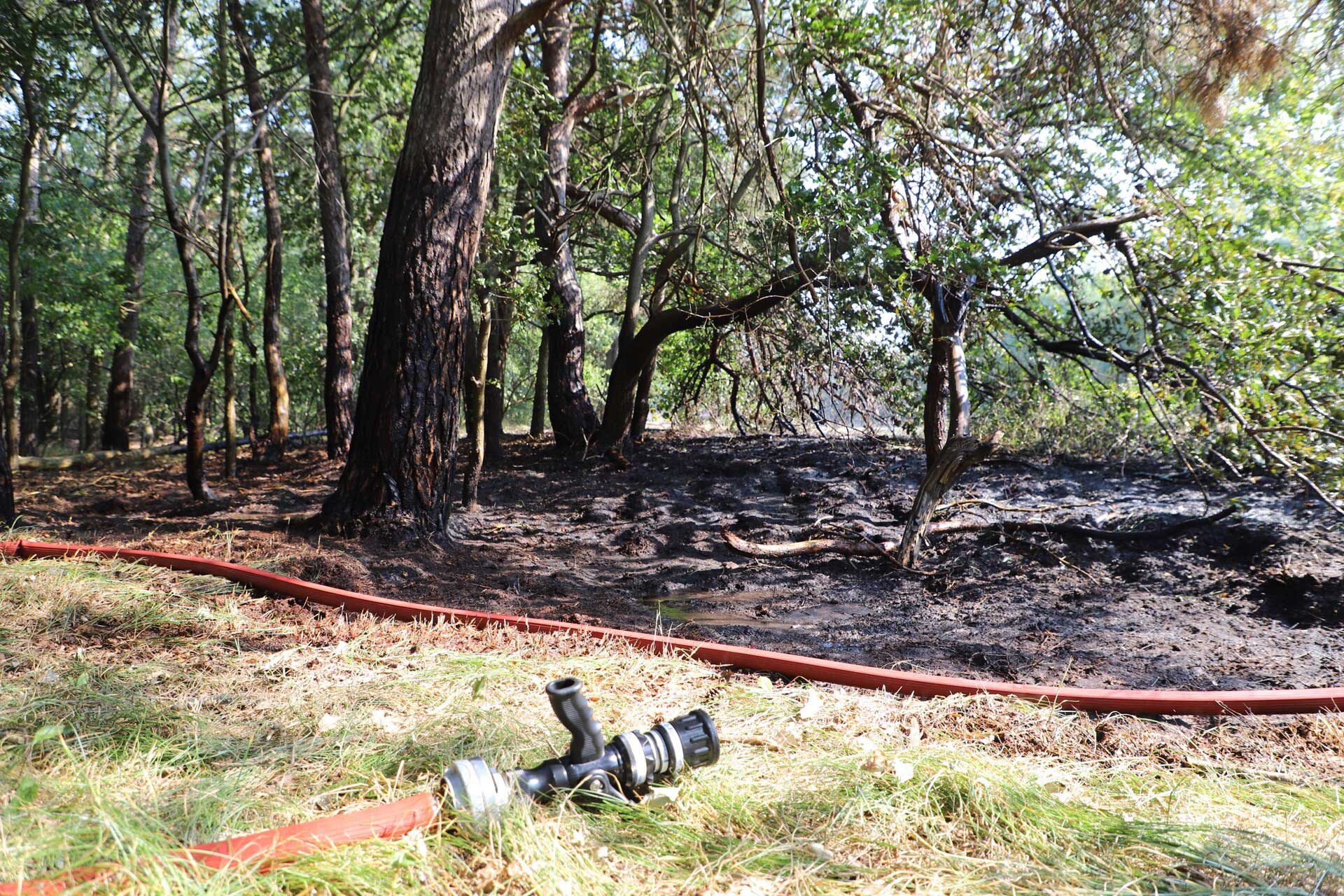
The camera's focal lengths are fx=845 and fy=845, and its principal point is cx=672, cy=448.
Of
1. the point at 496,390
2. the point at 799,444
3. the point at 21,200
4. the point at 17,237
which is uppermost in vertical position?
the point at 21,200

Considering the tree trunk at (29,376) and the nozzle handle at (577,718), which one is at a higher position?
the tree trunk at (29,376)

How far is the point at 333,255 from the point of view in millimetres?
7914

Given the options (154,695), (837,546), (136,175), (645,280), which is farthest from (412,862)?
(136,175)

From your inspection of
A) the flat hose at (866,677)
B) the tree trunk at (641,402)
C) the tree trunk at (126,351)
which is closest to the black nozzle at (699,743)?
the flat hose at (866,677)

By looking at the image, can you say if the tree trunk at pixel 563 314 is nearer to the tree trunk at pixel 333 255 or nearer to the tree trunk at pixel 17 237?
the tree trunk at pixel 333 255

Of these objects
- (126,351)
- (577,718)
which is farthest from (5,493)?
(126,351)

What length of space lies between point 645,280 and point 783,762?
6.59m

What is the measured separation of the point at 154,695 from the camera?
7.39 feet

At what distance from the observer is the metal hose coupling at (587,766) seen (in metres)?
1.59

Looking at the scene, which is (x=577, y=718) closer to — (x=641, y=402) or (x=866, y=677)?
(x=866, y=677)

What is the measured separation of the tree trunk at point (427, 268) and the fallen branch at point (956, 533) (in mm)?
1719

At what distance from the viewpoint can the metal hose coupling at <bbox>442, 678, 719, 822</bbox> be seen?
5.23ft

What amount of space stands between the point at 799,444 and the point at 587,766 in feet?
18.4

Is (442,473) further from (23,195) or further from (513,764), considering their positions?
(23,195)
